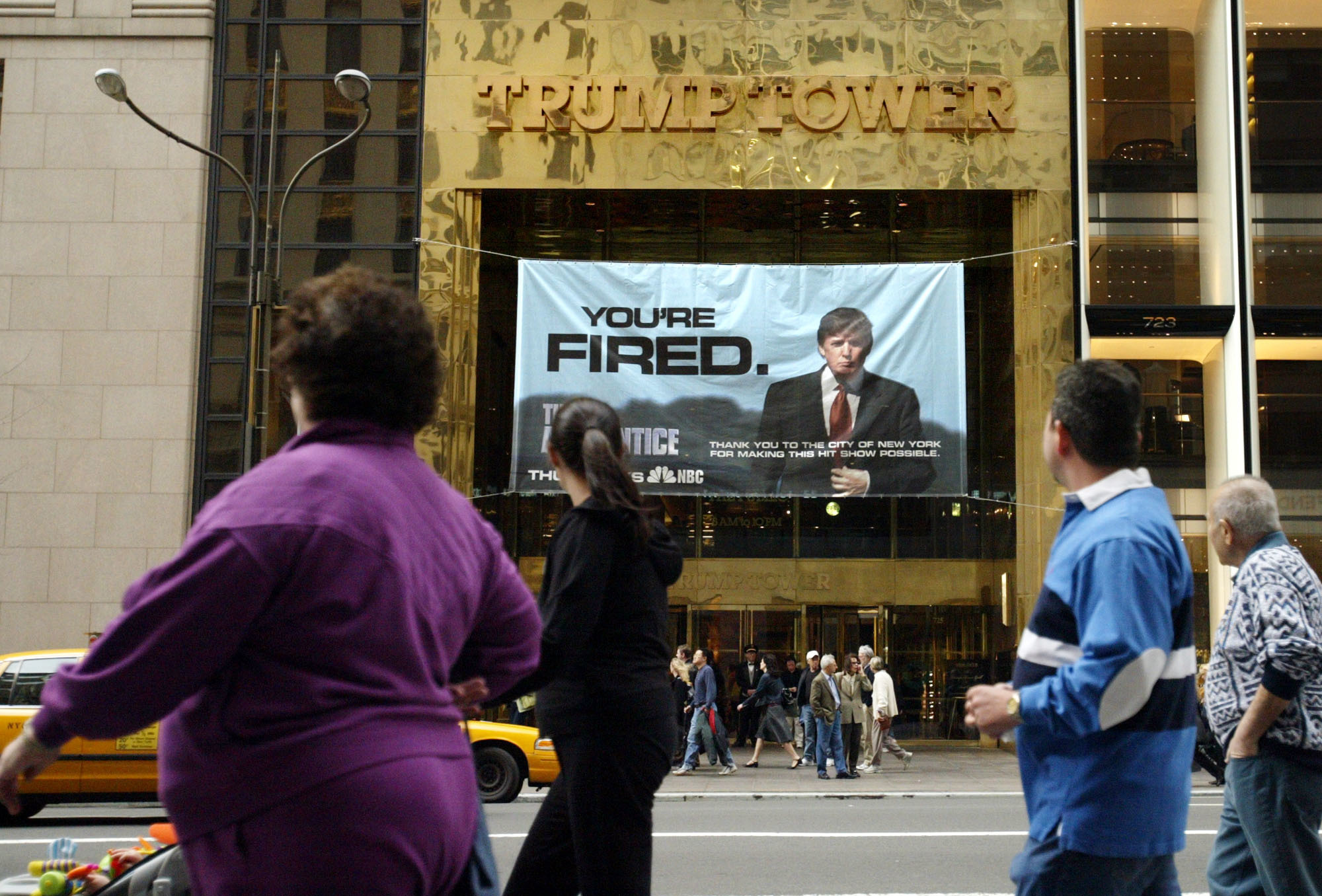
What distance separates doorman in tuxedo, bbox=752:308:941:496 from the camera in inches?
769

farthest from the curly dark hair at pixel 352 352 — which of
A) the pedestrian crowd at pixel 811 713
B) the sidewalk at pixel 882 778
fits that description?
the pedestrian crowd at pixel 811 713

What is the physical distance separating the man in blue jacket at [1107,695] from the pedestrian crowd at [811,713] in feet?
49.6

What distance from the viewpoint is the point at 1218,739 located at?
4.80 meters

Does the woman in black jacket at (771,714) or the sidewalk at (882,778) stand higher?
the woman in black jacket at (771,714)

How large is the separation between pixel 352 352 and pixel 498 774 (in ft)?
38.8

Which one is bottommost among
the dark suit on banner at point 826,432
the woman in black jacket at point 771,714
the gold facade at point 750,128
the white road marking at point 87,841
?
the woman in black jacket at point 771,714

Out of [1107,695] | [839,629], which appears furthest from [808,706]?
[1107,695]

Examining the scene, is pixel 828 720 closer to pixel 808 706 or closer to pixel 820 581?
pixel 808 706

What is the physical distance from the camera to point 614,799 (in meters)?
3.89

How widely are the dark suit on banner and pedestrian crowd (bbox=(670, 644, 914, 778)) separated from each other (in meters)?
2.67

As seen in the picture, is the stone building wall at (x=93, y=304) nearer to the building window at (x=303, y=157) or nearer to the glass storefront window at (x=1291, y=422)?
the building window at (x=303, y=157)

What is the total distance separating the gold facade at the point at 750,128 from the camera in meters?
21.5

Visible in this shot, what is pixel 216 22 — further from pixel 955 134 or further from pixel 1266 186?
pixel 1266 186

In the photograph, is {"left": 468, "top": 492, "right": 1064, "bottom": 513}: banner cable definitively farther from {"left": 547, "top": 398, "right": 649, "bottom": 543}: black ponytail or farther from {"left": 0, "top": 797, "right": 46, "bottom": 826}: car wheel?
{"left": 547, "top": 398, "right": 649, "bottom": 543}: black ponytail
